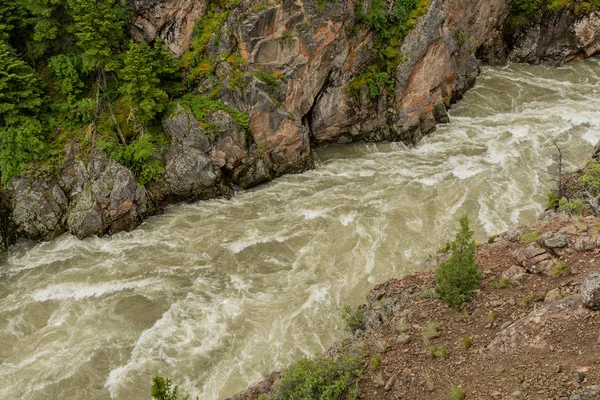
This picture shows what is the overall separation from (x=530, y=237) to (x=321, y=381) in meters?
9.23

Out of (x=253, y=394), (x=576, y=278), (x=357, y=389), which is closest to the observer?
(x=357, y=389)

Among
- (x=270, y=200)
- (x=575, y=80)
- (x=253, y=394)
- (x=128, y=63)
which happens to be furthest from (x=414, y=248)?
(x=575, y=80)

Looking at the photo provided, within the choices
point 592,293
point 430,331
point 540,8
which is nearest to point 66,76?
point 430,331

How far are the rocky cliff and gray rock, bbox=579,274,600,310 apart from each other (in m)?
20.6

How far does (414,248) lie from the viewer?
24.3 m

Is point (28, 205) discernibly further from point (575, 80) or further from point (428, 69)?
point (575, 80)

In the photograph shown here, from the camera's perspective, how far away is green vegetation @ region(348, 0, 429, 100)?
103 ft

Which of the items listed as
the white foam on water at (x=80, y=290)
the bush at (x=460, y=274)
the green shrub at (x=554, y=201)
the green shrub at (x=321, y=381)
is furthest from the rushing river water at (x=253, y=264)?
the bush at (x=460, y=274)

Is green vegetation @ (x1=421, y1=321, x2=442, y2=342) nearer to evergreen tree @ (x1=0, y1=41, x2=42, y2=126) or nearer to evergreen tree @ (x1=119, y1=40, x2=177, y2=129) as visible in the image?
evergreen tree @ (x1=119, y1=40, x2=177, y2=129)

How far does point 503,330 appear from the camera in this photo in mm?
13055

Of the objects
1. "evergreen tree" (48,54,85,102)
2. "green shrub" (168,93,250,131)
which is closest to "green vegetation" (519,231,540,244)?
"green shrub" (168,93,250,131)

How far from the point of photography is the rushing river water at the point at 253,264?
768 inches

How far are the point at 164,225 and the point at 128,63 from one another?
956cm

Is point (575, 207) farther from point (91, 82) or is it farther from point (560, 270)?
point (91, 82)
